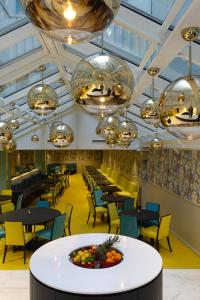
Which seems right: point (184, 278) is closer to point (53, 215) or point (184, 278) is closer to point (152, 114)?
point (53, 215)

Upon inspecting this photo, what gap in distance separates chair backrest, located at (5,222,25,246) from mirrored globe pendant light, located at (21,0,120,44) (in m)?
→ 5.40

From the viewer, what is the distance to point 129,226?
626 cm

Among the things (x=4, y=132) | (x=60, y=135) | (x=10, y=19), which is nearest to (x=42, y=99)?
(x=60, y=135)

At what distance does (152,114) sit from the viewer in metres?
3.11

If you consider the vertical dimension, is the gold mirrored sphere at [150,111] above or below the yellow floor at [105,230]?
above

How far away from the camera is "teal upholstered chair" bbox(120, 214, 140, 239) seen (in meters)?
6.21

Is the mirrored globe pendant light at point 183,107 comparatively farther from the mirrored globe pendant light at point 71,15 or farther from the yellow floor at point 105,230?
the yellow floor at point 105,230

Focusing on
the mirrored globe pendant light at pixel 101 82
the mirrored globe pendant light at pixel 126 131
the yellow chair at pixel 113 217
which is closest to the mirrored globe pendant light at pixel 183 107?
the mirrored globe pendant light at pixel 101 82

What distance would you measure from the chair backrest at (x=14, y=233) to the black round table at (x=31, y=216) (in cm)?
15

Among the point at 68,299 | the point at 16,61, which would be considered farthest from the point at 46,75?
the point at 68,299

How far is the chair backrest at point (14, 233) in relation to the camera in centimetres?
588

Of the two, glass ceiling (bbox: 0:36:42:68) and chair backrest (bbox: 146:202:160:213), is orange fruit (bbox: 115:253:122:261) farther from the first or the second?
chair backrest (bbox: 146:202:160:213)

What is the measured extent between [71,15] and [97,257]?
3429mm

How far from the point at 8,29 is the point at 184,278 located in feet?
15.9
